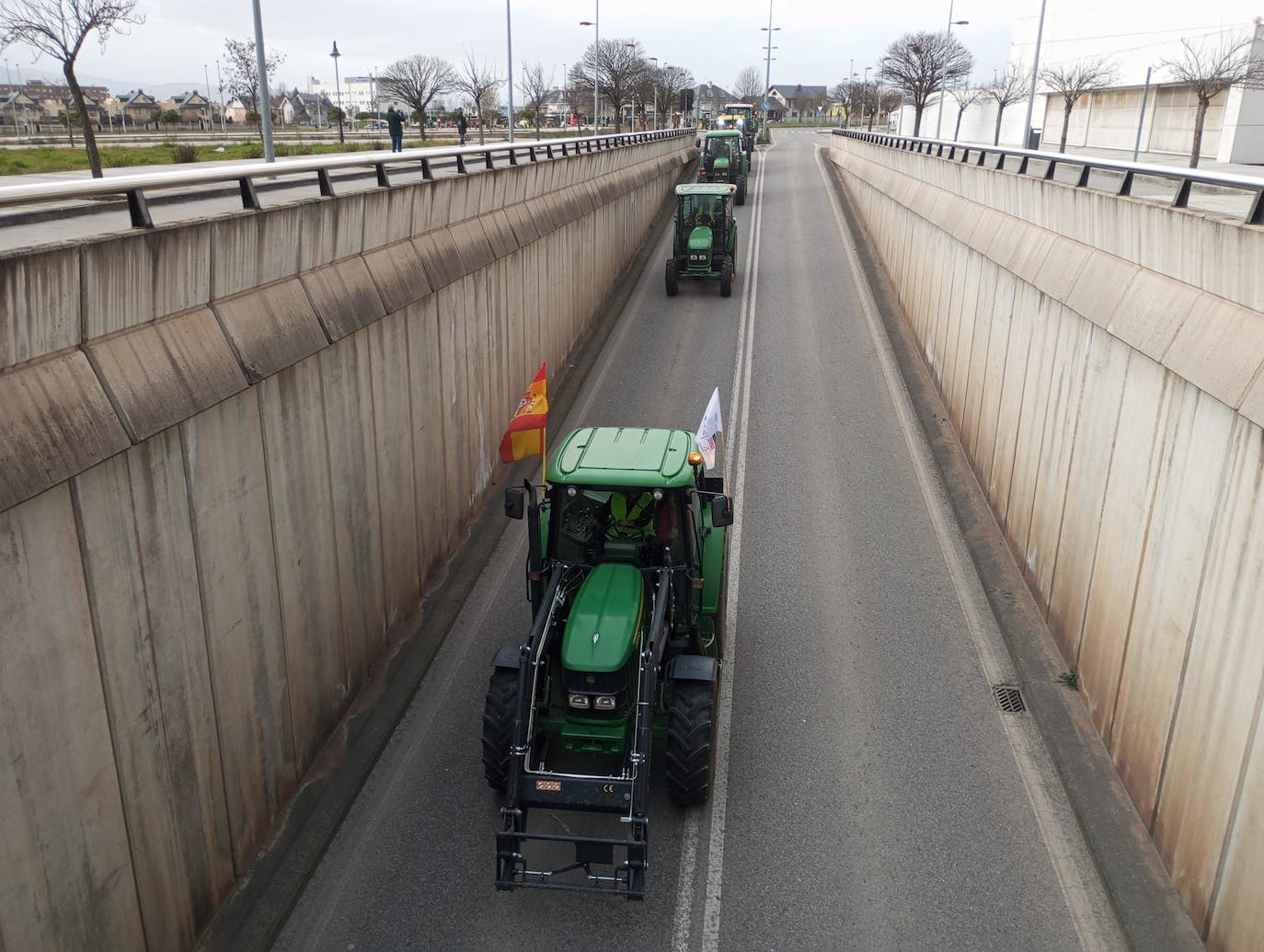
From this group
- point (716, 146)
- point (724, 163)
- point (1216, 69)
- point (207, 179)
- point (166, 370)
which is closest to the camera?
point (166, 370)

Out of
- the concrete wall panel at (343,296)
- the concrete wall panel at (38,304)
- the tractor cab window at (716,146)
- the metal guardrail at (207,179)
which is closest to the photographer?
the concrete wall panel at (38,304)

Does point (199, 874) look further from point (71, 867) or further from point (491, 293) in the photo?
point (491, 293)

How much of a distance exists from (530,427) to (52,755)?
4.85 meters

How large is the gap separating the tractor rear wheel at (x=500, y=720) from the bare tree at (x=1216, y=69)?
26.7 m

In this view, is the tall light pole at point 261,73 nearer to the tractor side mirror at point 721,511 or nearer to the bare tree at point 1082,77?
the tractor side mirror at point 721,511

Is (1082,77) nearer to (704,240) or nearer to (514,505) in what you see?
(704,240)

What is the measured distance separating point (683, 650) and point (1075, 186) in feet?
21.2

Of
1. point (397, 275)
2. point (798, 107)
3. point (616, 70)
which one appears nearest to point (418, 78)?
point (616, 70)

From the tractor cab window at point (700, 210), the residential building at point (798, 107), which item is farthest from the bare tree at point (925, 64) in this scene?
the residential building at point (798, 107)

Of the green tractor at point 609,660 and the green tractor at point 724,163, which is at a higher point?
the green tractor at point 724,163

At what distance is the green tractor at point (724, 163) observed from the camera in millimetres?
36531

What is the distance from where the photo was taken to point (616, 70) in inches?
2421

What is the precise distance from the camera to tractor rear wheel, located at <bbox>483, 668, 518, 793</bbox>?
7430mm

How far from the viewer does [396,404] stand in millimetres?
9945
